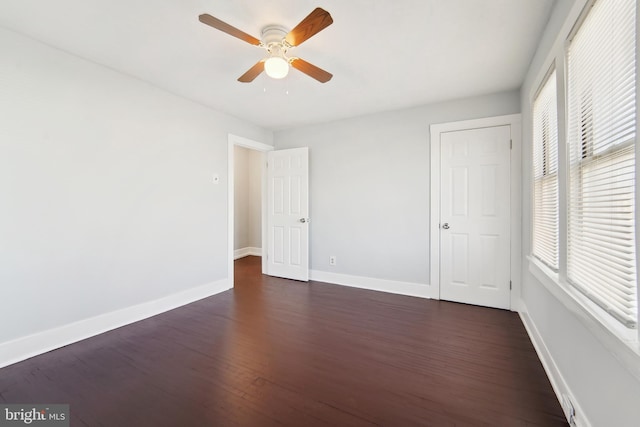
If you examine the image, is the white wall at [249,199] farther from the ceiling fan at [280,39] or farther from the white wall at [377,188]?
the ceiling fan at [280,39]

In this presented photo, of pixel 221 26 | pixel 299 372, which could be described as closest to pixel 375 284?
pixel 299 372

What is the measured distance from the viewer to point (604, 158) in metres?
A: 1.19

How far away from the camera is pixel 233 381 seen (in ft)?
5.84

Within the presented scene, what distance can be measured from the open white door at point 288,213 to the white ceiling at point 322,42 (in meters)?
1.25

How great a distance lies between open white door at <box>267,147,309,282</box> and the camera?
4121 millimetres

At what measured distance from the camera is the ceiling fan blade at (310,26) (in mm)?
1488

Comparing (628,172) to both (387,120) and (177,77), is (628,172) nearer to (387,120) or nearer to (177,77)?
(387,120)

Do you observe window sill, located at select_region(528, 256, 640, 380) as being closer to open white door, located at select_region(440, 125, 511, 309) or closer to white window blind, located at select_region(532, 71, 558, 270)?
white window blind, located at select_region(532, 71, 558, 270)

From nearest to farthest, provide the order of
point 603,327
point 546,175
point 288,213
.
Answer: point 603,327, point 546,175, point 288,213

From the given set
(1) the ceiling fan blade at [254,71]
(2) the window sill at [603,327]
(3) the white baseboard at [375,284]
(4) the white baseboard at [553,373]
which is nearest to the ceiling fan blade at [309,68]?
(1) the ceiling fan blade at [254,71]

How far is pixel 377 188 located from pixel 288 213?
1481 mm

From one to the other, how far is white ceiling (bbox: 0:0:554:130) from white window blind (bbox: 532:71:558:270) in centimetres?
50

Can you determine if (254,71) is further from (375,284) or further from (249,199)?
(249,199)

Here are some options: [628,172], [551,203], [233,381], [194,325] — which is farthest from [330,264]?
[628,172]
